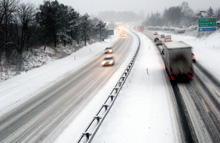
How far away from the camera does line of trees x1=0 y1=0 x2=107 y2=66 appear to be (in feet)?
90.1

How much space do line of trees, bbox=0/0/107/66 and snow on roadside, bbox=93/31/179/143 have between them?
69.2 ft

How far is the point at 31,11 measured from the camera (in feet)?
104

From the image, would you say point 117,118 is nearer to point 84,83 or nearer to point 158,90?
point 158,90

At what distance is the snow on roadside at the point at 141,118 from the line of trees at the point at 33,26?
2108cm

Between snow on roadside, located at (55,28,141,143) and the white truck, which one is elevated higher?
the white truck

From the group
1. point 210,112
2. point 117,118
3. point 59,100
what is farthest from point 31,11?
point 210,112

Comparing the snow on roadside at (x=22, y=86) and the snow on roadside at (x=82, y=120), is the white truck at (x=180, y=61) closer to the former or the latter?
the snow on roadside at (x=82, y=120)

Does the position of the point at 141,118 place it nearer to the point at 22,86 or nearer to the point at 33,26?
the point at 22,86

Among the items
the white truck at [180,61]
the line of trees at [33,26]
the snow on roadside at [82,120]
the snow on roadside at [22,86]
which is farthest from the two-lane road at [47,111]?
the line of trees at [33,26]

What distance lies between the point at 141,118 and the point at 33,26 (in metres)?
31.6

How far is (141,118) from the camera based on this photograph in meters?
10.4

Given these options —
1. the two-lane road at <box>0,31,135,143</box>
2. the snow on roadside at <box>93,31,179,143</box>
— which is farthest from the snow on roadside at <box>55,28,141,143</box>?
the snow on roadside at <box>93,31,179,143</box>

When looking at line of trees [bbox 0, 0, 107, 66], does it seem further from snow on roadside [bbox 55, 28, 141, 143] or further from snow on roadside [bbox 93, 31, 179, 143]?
snow on roadside [bbox 93, 31, 179, 143]

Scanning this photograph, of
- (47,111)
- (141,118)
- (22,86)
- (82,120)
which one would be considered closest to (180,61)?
(141,118)
